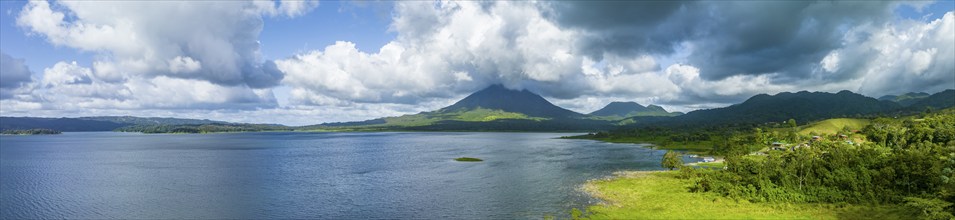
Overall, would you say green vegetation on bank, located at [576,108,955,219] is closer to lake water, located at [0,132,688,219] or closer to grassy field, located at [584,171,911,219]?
grassy field, located at [584,171,911,219]

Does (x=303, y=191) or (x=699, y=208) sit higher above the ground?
(x=699, y=208)

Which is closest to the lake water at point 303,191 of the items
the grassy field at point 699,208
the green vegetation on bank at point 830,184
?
the grassy field at point 699,208

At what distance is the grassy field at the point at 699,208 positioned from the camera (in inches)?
2704

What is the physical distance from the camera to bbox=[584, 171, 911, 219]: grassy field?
68688 mm

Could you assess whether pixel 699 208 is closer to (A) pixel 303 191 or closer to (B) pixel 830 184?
(B) pixel 830 184

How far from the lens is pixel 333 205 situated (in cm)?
8681

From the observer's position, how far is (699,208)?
74938mm

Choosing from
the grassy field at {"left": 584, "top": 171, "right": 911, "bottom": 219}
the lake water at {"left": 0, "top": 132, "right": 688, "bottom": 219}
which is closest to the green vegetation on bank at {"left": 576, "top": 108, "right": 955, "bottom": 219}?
the grassy field at {"left": 584, "top": 171, "right": 911, "bottom": 219}

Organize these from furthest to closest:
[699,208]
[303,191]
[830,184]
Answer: [303,191] → [830,184] → [699,208]

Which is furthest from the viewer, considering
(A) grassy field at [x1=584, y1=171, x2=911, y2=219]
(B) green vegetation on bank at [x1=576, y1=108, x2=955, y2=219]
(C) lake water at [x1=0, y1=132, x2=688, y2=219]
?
(C) lake water at [x1=0, y1=132, x2=688, y2=219]

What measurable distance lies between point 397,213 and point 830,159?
76.0 metres

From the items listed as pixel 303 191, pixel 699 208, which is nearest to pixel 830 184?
→ pixel 699 208

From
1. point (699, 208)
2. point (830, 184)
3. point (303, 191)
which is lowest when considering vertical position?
point (303, 191)

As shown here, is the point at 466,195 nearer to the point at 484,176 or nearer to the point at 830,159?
the point at 484,176
